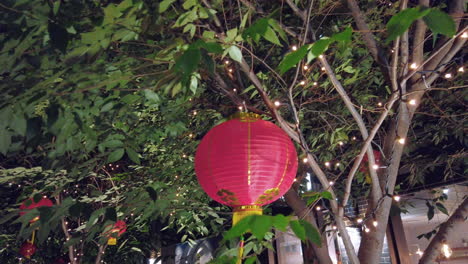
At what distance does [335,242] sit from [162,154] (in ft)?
12.2

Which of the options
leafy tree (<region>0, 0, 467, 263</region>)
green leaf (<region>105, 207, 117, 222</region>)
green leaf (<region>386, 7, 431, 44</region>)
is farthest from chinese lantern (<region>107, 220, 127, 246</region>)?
green leaf (<region>386, 7, 431, 44</region>)

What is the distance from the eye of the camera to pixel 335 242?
6.21 metres

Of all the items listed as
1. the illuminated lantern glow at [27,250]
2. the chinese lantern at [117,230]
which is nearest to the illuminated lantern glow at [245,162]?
the chinese lantern at [117,230]

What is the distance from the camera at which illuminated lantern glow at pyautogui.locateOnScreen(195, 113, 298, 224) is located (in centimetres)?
192

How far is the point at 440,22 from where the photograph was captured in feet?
2.61

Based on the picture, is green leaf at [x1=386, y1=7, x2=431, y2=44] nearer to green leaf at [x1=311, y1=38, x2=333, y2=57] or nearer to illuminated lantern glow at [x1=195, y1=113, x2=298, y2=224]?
green leaf at [x1=311, y1=38, x2=333, y2=57]

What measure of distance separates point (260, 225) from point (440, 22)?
617 mm

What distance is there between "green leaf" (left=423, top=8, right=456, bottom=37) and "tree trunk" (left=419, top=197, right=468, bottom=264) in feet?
7.51

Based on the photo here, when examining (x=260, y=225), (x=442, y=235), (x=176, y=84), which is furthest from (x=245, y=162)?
(x=442, y=235)

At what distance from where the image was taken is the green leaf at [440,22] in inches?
30.9

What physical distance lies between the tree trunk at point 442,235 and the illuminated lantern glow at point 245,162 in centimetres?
137

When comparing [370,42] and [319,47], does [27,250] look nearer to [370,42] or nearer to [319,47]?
[370,42]

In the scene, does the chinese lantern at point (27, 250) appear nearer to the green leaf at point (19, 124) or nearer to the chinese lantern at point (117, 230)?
the chinese lantern at point (117, 230)

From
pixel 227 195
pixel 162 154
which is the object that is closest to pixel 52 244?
pixel 162 154
